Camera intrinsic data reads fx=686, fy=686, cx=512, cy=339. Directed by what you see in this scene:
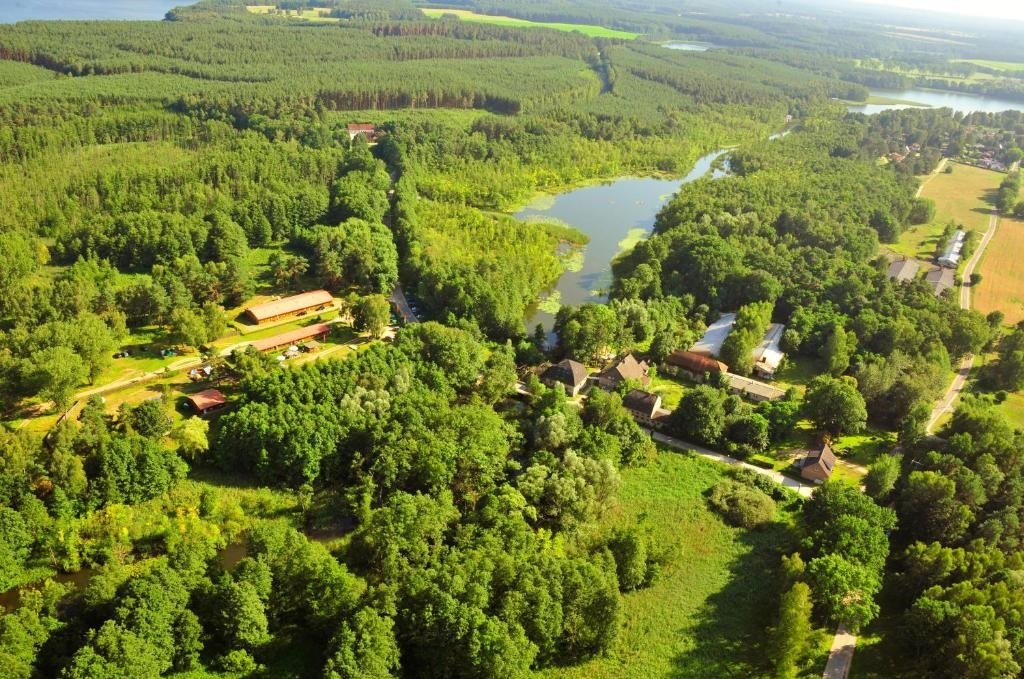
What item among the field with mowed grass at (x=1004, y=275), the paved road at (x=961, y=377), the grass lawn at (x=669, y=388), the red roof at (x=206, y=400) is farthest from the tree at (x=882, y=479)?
the red roof at (x=206, y=400)

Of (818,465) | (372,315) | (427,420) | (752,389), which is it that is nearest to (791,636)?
(818,465)

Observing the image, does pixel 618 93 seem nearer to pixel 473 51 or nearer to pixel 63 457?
pixel 473 51

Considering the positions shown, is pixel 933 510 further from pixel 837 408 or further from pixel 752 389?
pixel 752 389

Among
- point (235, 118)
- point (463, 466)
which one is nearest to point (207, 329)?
point (463, 466)

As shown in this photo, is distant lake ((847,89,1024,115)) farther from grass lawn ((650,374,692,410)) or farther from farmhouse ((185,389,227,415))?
farmhouse ((185,389,227,415))

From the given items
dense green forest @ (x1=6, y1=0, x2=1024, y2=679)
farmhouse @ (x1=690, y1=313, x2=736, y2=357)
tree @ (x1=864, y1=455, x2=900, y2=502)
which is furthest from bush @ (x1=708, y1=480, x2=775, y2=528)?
farmhouse @ (x1=690, y1=313, x2=736, y2=357)
